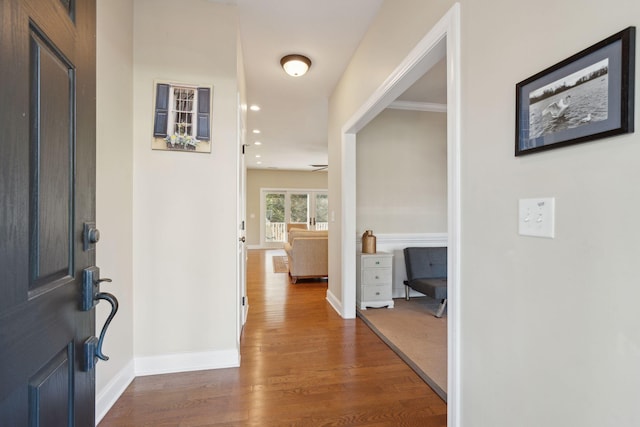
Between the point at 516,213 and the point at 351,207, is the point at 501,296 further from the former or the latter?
the point at 351,207

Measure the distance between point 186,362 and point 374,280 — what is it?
7.06ft

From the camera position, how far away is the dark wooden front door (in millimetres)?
516

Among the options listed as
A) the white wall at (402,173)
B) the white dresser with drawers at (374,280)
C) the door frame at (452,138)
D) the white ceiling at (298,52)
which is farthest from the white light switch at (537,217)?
the white wall at (402,173)

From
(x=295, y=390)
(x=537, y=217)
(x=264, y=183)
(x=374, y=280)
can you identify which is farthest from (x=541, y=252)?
(x=264, y=183)

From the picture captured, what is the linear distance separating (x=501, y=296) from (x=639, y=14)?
2.98 ft

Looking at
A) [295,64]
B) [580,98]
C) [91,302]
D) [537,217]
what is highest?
[295,64]

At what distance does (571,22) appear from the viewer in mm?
862

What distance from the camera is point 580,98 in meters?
0.83

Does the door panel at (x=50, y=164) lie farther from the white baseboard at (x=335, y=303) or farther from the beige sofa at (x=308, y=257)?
the beige sofa at (x=308, y=257)

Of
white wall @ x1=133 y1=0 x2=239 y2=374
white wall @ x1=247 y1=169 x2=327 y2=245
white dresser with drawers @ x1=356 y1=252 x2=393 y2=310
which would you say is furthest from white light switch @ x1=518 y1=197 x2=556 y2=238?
white wall @ x1=247 y1=169 x2=327 y2=245

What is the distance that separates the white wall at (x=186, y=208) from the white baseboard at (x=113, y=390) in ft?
0.29

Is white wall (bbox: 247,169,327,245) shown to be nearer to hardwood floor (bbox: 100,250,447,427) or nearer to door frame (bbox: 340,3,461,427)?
hardwood floor (bbox: 100,250,447,427)

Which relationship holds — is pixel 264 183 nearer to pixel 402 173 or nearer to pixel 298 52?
pixel 402 173

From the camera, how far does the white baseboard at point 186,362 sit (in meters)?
2.10
